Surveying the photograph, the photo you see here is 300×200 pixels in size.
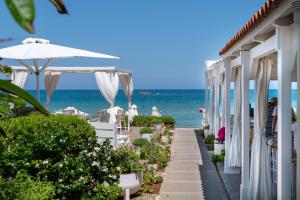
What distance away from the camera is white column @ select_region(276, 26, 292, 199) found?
4.09m

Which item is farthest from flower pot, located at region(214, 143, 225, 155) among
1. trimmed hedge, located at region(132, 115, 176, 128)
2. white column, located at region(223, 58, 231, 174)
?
trimmed hedge, located at region(132, 115, 176, 128)

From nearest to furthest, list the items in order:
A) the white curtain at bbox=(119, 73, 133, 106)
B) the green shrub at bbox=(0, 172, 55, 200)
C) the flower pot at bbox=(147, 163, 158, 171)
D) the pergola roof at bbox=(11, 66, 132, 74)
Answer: the green shrub at bbox=(0, 172, 55, 200), the flower pot at bbox=(147, 163, 158, 171), the pergola roof at bbox=(11, 66, 132, 74), the white curtain at bbox=(119, 73, 133, 106)

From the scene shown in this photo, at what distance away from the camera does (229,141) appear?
876cm

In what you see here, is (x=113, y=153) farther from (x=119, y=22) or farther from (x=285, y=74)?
(x=119, y=22)

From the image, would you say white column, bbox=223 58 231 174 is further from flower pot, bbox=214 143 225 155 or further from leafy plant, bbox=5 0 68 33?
leafy plant, bbox=5 0 68 33

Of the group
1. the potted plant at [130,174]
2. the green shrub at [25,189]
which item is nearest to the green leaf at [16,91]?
the green shrub at [25,189]

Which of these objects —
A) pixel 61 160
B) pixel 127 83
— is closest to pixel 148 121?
pixel 127 83

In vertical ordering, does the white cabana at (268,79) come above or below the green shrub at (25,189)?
above

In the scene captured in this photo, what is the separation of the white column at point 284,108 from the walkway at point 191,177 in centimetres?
288

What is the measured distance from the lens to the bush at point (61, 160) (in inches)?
206

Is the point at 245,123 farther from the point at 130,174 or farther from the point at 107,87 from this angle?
the point at 107,87

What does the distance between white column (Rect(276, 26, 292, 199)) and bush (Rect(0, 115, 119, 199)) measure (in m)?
2.26

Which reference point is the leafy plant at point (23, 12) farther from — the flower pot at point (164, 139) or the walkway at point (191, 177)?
the flower pot at point (164, 139)

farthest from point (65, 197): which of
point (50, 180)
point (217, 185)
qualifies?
point (217, 185)
